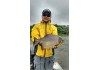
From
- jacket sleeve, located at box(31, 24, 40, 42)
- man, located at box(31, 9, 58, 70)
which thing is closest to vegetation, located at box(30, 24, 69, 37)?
man, located at box(31, 9, 58, 70)

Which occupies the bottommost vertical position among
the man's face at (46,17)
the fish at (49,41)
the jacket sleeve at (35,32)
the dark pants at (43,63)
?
the dark pants at (43,63)

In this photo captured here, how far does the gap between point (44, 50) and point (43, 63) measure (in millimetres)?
90

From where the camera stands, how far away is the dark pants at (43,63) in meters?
2.48

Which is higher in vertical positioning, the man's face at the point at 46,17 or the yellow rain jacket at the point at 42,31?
the man's face at the point at 46,17

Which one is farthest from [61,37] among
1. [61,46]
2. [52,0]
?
[52,0]

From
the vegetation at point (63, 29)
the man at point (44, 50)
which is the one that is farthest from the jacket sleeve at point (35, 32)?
the vegetation at point (63, 29)

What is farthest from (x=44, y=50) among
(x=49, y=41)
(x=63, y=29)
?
(x=63, y=29)

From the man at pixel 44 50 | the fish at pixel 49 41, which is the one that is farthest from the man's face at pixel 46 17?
the fish at pixel 49 41

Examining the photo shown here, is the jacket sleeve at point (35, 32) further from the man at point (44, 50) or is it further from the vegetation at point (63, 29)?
the vegetation at point (63, 29)

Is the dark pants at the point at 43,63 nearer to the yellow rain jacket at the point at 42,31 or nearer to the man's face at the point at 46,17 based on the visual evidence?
the yellow rain jacket at the point at 42,31

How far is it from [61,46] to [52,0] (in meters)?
0.33
